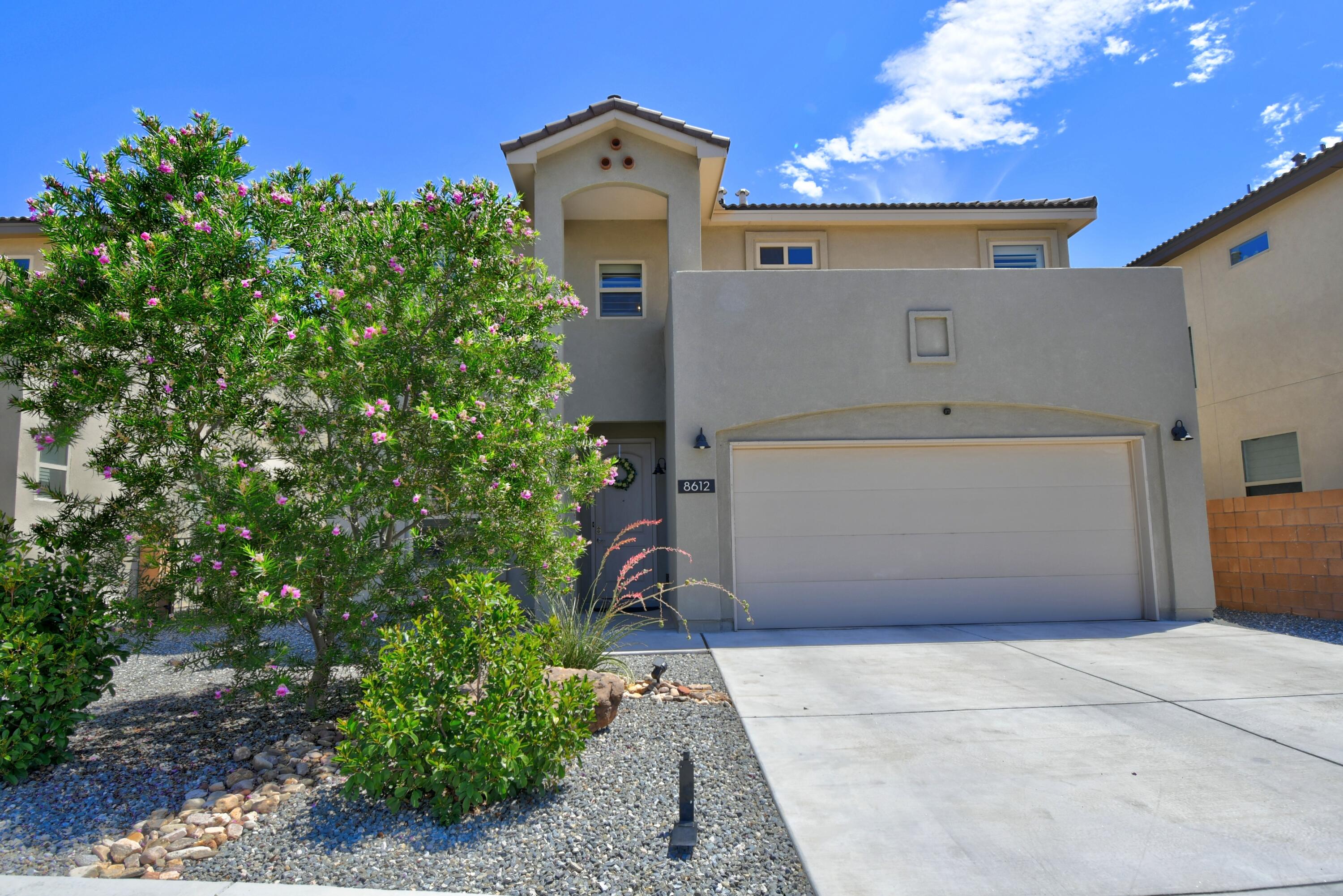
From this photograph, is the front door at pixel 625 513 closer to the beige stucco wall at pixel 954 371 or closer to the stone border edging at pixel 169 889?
the beige stucco wall at pixel 954 371

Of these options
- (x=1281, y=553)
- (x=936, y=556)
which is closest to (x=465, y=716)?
(x=936, y=556)

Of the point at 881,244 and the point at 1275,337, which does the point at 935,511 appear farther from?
the point at 1275,337

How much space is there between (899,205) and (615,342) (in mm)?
5258

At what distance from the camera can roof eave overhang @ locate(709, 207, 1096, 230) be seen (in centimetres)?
1252

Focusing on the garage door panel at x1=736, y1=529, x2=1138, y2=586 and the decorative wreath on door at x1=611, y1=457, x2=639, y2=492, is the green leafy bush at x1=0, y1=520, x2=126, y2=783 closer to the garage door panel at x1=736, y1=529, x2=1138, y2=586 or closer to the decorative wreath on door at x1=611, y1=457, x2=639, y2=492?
the garage door panel at x1=736, y1=529, x2=1138, y2=586

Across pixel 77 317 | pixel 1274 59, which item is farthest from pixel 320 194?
pixel 1274 59

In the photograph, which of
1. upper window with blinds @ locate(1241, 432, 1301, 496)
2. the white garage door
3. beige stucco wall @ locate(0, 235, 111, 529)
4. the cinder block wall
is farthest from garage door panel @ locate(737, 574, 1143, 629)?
→ beige stucco wall @ locate(0, 235, 111, 529)

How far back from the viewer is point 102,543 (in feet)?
16.3

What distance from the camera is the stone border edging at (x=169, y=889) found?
3105 millimetres

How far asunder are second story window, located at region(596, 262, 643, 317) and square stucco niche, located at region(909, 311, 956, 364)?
416 centimetres

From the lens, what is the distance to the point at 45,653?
13.9 feet

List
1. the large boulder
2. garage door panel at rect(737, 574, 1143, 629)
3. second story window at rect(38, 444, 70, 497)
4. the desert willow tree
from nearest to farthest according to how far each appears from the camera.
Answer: the desert willow tree < the large boulder < garage door panel at rect(737, 574, 1143, 629) < second story window at rect(38, 444, 70, 497)

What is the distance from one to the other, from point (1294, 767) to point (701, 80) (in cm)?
898

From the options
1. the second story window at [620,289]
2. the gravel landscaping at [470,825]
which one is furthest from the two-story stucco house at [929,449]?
the gravel landscaping at [470,825]
